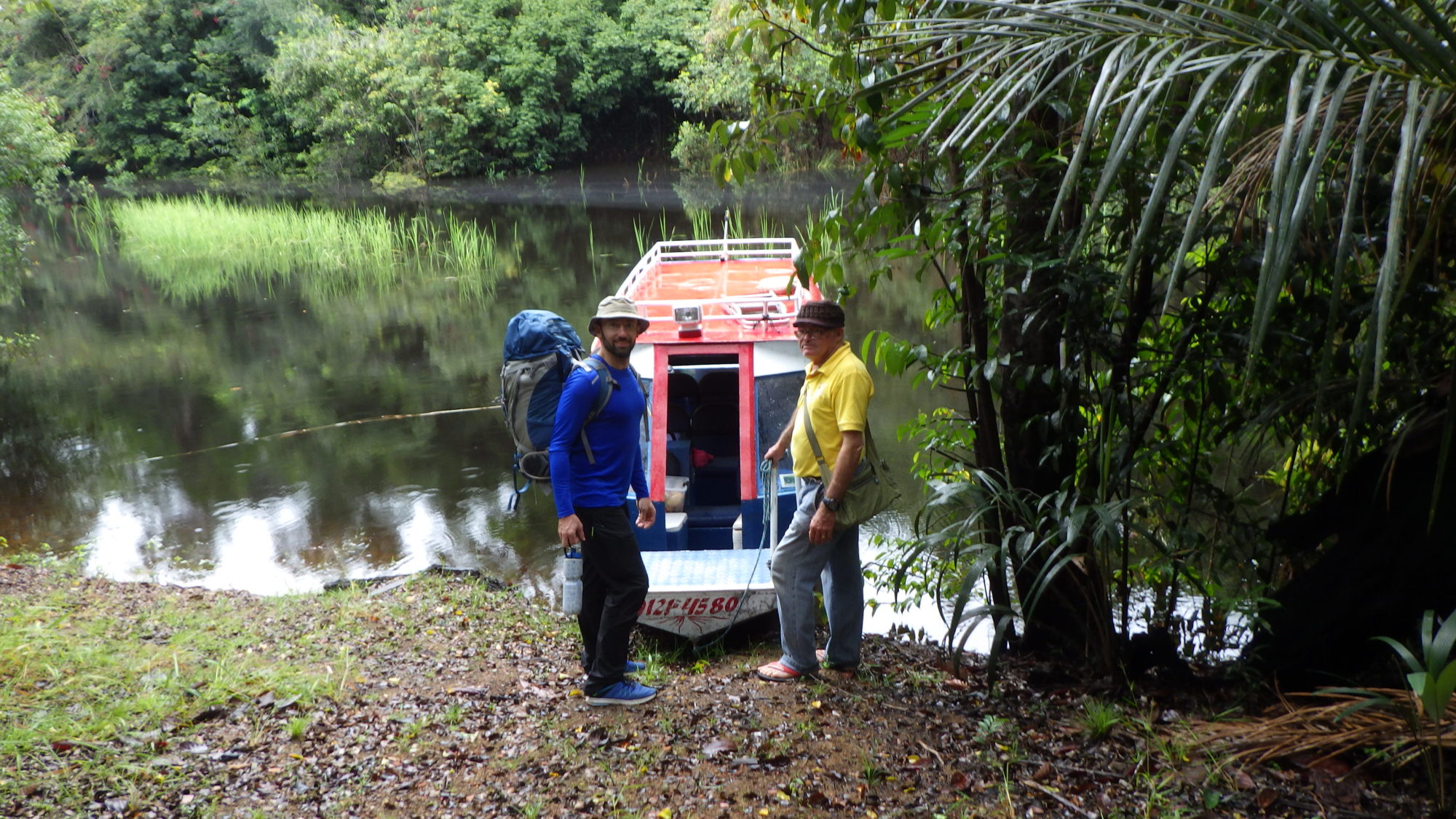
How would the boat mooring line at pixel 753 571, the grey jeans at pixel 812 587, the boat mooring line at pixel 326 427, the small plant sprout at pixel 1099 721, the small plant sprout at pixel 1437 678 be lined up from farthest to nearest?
1. the boat mooring line at pixel 326 427
2. the boat mooring line at pixel 753 571
3. the grey jeans at pixel 812 587
4. the small plant sprout at pixel 1099 721
5. the small plant sprout at pixel 1437 678

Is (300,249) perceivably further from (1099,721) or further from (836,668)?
(1099,721)

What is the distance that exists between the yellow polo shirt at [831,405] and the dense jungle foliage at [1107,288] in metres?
0.19

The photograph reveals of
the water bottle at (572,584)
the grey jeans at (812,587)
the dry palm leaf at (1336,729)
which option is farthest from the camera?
the water bottle at (572,584)

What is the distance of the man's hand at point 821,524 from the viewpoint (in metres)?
3.94

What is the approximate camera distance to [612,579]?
408 cm

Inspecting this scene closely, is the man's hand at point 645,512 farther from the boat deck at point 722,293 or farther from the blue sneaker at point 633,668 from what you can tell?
the boat deck at point 722,293

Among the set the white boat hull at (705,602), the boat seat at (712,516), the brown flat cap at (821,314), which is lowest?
the boat seat at (712,516)

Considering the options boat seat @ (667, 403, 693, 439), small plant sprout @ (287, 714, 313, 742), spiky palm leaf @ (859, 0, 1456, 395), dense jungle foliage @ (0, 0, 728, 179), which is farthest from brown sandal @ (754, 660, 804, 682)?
dense jungle foliage @ (0, 0, 728, 179)

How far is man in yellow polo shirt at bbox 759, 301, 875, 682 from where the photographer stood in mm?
3902

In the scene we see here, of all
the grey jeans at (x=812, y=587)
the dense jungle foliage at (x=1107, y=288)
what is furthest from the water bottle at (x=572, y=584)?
the dense jungle foliage at (x=1107, y=288)

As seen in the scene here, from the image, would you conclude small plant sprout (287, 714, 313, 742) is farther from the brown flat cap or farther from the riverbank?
the brown flat cap

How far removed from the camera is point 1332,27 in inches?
69.2

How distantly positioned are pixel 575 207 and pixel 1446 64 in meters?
27.3

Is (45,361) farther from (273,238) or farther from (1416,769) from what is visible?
(1416,769)
